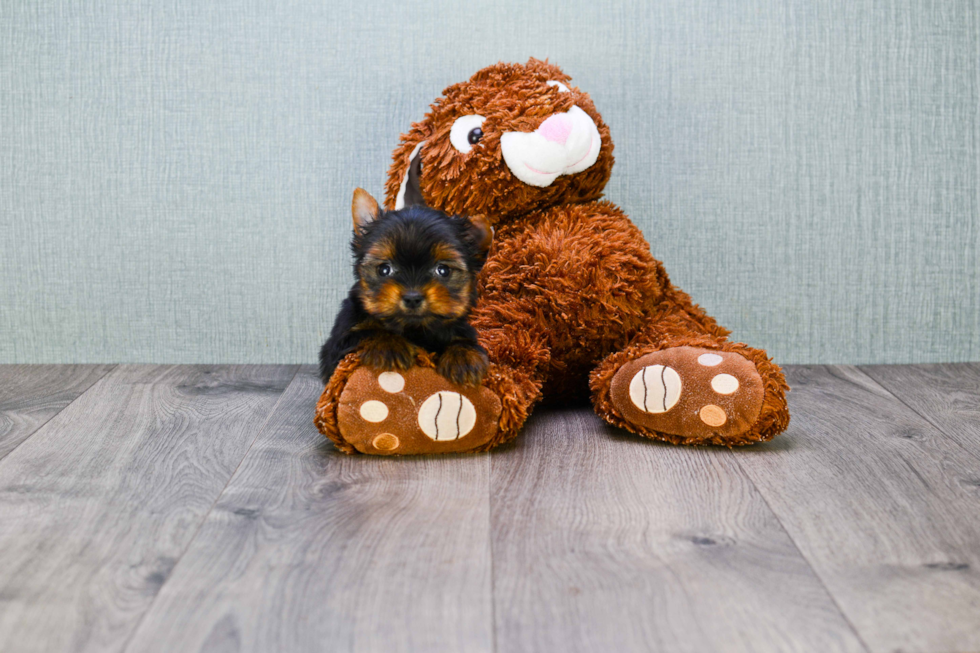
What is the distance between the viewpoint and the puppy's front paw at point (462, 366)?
1.35m

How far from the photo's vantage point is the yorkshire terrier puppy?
4.14 feet

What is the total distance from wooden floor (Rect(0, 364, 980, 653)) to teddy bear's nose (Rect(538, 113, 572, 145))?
535 mm

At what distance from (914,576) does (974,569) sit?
0.08 meters

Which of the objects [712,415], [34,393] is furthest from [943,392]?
[34,393]

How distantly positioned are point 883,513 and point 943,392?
2.73ft

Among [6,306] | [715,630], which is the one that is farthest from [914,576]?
[6,306]

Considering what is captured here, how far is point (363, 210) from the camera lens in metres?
1.38

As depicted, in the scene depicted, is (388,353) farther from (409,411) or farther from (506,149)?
(506,149)

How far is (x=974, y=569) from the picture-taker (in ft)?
3.18

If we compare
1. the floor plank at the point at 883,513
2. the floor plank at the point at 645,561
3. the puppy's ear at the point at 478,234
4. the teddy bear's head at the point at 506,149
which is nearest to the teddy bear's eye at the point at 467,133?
the teddy bear's head at the point at 506,149

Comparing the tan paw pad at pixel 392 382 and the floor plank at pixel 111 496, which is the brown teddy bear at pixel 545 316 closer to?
the tan paw pad at pixel 392 382

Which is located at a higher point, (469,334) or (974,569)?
(469,334)

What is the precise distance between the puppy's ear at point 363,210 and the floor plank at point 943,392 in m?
1.06

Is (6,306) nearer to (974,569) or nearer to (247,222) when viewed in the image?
(247,222)
